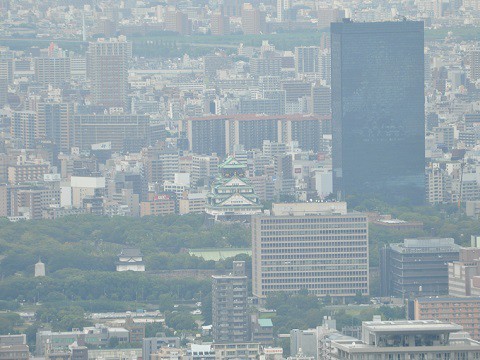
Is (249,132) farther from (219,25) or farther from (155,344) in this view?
(155,344)

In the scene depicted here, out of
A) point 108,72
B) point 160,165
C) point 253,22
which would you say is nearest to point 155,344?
point 160,165

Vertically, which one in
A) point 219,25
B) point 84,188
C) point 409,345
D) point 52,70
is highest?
point 409,345

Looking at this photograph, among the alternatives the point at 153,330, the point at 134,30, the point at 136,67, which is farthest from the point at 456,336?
the point at 134,30

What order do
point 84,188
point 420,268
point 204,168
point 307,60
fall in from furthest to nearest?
point 307,60, point 204,168, point 84,188, point 420,268

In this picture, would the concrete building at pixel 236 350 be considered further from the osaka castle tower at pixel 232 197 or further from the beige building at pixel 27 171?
the beige building at pixel 27 171

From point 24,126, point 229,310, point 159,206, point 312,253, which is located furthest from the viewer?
point 24,126

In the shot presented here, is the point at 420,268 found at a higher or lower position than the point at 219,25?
higher

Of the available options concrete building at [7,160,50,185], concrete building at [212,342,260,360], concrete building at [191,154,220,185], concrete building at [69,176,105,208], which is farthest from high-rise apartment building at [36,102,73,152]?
concrete building at [212,342,260,360]
